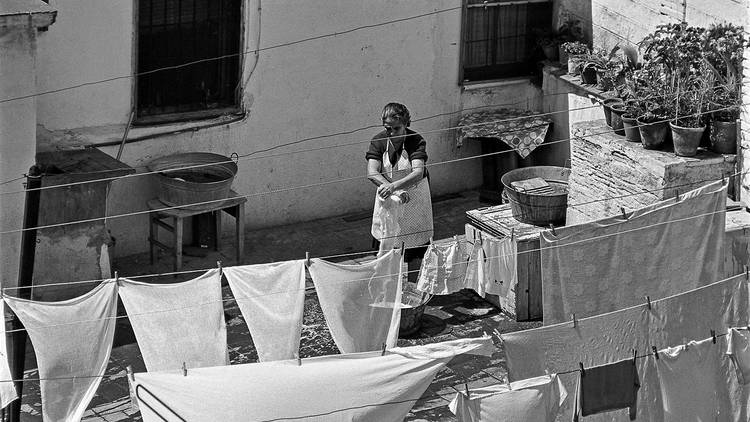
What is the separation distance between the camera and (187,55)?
13.6 metres

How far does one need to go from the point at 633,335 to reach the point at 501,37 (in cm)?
598

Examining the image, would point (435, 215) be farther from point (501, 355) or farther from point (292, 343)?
point (292, 343)

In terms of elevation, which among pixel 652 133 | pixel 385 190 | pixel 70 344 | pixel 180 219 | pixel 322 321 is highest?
pixel 652 133

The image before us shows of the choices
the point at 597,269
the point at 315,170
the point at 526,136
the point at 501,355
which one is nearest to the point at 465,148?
the point at 526,136

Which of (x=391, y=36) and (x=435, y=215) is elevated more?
(x=391, y=36)

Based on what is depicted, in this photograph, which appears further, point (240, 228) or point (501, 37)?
point (501, 37)

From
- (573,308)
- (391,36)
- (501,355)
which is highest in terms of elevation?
(391,36)

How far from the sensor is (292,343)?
32.2ft

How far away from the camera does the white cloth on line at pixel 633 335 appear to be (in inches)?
373

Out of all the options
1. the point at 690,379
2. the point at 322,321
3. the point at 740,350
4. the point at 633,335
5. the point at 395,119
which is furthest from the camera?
the point at 322,321

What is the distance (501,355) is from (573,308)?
5.64 feet

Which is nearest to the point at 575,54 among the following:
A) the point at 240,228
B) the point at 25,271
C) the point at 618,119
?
the point at 618,119

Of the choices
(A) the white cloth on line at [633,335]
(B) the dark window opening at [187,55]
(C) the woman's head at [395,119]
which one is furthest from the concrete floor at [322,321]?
(C) the woman's head at [395,119]

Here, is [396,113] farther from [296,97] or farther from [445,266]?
[296,97]
